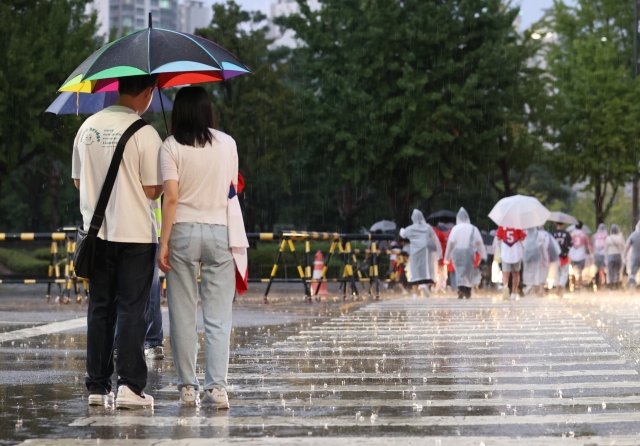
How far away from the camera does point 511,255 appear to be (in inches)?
998

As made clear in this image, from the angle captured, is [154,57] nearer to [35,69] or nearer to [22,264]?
[35,69]

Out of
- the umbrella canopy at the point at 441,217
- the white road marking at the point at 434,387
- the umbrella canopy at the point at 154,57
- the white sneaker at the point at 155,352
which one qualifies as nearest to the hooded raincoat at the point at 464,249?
the umbrella canopy at the point at 441,217

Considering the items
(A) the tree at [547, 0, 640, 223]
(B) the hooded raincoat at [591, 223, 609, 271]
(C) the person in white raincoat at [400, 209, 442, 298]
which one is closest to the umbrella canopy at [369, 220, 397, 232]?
(A) the tree at [547, 0, 640, 223]

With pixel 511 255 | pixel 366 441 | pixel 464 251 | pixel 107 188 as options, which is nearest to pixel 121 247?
pixel 107 188

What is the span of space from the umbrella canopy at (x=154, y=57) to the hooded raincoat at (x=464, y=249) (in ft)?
60.5

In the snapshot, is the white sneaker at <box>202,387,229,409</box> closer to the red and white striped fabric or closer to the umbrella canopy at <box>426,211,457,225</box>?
the red and white striped fabric

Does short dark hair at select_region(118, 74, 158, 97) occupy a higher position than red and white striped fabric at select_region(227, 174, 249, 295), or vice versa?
short dark hair at select_region(118, 74, 158, 97)

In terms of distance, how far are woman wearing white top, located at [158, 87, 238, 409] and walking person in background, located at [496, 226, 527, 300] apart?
18342mm

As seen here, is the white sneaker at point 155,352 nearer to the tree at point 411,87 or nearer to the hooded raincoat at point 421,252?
the hooded raincoat at point 421,252

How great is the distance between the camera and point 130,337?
23.2 feet

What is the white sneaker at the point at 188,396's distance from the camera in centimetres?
719

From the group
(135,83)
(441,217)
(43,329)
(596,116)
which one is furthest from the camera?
(596,116)

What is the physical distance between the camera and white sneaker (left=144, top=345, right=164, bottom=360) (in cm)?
1022

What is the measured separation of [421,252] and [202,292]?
20.4 meters
